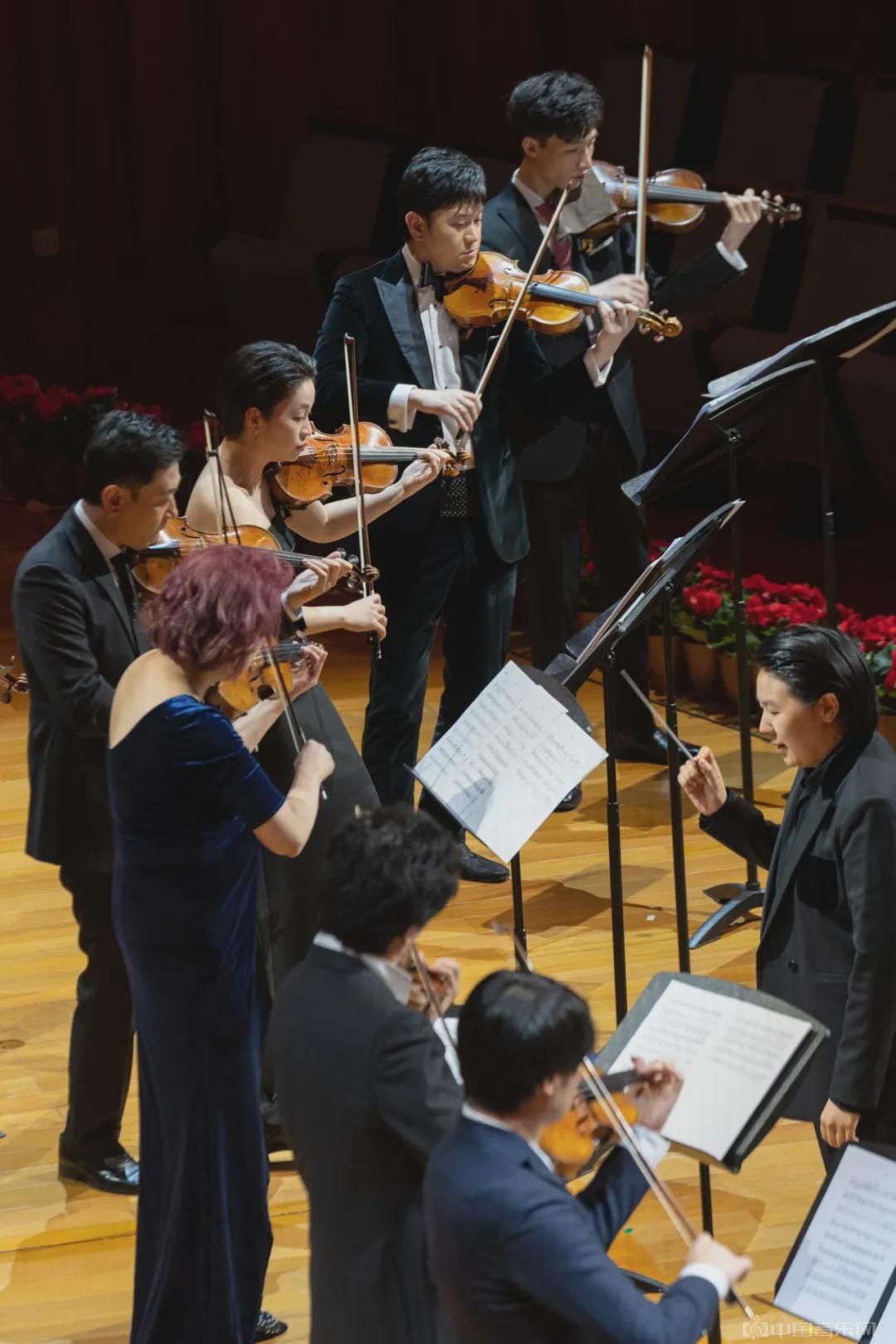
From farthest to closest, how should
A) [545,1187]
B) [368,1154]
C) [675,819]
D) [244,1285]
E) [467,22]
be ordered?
[467,22], [675,819], [244,1285], [368,1154], [545,1187]

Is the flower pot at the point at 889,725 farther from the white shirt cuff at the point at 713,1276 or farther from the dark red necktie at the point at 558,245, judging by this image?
the white shirt cuff at the point at 713,1276

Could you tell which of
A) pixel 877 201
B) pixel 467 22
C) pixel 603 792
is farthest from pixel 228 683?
pixel 467 22

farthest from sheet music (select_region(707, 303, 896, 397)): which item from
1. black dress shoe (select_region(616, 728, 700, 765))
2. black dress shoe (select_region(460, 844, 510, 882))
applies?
black dress shoe (select_region(616, 728, 700, 765))

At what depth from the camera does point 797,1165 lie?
3.46 meters

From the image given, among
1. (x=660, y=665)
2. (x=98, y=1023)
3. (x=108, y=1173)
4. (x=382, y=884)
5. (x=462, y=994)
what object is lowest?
(x=660, y=665)

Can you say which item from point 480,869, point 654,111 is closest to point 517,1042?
point 480,869

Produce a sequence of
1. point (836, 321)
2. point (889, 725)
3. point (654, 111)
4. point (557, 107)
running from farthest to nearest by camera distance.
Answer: point (654, 111) → point (836, 321) → point (889, 725) → point (557, 107)

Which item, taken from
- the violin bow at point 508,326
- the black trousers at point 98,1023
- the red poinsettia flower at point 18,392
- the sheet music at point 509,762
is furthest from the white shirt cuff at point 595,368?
the red poinsettia flower at point 18,392

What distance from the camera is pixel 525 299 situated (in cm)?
443

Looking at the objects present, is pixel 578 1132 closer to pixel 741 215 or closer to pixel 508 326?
pixel 508 326

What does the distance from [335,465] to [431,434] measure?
663 mm

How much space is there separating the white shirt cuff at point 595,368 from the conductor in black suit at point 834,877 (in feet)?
6.17

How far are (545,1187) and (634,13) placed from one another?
8802 millimetres

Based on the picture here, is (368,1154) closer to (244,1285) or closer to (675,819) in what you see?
(244,1285)
